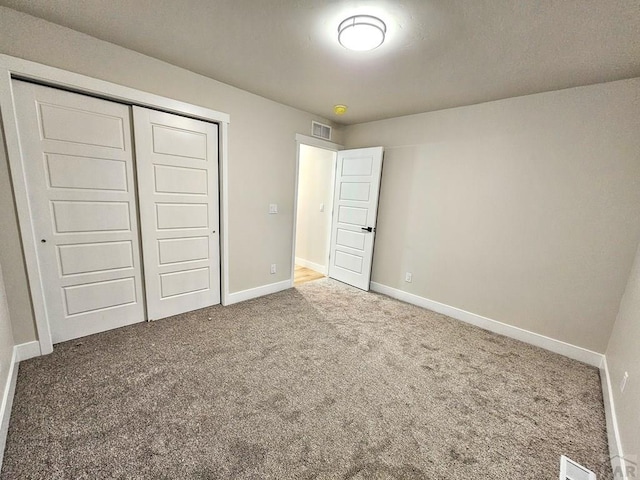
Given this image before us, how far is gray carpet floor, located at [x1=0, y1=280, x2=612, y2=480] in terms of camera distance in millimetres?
1355

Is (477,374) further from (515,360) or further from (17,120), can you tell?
(17,120)

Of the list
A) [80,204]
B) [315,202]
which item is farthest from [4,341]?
[315,202]

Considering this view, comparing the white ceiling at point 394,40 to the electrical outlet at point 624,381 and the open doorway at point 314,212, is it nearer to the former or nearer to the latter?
the open doorway at point 314,212

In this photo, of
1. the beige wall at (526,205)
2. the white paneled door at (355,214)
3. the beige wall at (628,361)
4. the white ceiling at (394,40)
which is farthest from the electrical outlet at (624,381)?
the white paneled door at (355,214)

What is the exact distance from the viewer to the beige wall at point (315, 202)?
4459mm

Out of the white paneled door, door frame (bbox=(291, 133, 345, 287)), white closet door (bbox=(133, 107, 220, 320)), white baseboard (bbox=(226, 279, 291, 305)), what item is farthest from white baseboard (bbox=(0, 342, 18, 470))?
the white paneled door

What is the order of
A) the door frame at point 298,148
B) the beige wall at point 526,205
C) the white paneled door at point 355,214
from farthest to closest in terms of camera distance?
the white paneled door at point 355,214, the door frame at point 298,148, the beige wall at point 526,205

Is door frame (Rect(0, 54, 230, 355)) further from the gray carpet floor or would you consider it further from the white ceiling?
the gray carpet floor

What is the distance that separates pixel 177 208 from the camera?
2.71 meters

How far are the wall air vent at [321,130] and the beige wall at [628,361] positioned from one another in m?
3.48

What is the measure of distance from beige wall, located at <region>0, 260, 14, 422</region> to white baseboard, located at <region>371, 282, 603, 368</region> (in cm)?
367

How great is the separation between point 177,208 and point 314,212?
2499 millimetres

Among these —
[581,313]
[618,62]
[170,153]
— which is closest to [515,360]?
[581,313]

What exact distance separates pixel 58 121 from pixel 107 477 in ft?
7.84
